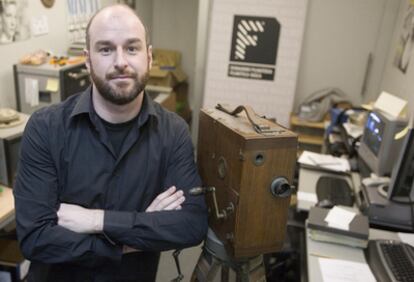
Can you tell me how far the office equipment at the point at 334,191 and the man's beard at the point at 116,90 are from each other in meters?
1.27

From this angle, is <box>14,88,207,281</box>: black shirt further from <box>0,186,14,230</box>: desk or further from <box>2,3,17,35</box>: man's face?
<box>2,3,17,35</box>: man's face

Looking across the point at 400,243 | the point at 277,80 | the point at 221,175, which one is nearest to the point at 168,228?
the point at 221,175

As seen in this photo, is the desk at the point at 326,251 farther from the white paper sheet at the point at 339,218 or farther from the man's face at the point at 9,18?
the man's face at the point at 9,18

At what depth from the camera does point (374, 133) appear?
2285mm

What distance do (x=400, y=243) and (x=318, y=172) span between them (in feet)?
2.93

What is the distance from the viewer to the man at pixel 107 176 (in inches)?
48.0

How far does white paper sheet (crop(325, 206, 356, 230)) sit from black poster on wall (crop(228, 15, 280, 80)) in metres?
2.33

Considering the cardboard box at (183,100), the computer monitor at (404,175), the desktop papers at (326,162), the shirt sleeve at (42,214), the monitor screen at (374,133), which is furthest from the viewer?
the cardboard box at (183,100)

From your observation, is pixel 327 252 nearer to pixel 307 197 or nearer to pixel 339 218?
pixel 339 218

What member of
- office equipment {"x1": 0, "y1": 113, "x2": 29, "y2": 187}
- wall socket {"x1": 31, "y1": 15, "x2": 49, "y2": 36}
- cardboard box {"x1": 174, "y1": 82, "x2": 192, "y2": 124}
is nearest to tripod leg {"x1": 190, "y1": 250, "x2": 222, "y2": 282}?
office equipment {"x1": 0, "y1": 113, "x2": 29, "y2": 187}

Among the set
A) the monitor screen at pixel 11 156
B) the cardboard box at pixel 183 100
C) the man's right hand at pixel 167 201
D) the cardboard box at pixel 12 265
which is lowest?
the cardboard box at pixel 12 265

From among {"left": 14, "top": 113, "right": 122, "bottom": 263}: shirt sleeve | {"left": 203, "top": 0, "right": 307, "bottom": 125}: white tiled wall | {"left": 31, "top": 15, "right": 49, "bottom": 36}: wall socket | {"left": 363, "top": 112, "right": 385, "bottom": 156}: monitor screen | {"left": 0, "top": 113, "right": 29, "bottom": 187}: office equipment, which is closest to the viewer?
{"left": 14, "top": 113, "right": 122, "bottom": 263}: shirt sleeve

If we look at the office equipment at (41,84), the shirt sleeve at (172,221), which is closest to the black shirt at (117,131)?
the shirt sleeve at (172,221)

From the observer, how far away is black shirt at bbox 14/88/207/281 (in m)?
1.21
